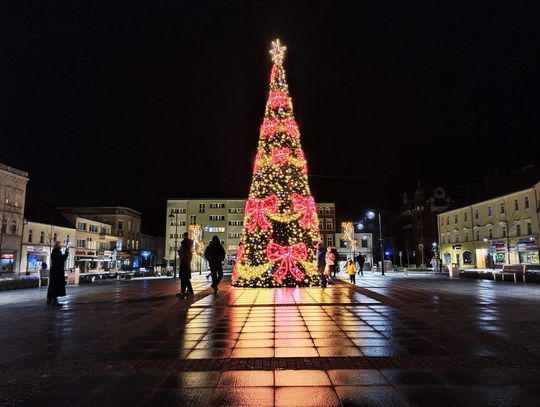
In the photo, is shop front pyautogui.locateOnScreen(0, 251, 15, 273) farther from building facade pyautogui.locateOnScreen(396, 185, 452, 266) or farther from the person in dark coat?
building facade pyautogui.locateOnScreen(396, 185, 452, 266)

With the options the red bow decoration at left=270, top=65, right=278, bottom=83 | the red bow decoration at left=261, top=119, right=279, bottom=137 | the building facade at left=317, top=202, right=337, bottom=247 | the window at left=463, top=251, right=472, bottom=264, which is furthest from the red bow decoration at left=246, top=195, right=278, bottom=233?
the building facade at left=317, top=202, right=337, bottom=247

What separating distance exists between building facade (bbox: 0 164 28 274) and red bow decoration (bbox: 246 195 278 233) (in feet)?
123

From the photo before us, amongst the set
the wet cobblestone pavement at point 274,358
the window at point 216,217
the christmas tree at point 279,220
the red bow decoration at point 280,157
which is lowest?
the wet cobblestone pavement at point 274,358

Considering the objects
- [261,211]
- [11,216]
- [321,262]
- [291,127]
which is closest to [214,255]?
[261,211]

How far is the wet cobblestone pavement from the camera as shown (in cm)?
430

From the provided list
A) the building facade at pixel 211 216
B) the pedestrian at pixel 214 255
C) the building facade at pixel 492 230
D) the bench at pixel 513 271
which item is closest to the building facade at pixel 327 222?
the building facade at pixel 211 216

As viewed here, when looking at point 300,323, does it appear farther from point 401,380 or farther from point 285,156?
point 285,156

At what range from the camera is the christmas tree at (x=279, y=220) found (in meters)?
19.5

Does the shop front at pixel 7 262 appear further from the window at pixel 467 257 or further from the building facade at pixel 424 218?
the building facade at pixel 424 218

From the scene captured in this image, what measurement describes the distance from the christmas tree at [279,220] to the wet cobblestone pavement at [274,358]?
8.91m

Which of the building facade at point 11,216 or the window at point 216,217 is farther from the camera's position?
the window at point 216,217

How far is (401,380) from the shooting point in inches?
188

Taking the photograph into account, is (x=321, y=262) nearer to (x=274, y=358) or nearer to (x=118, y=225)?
(x=274, y=358)

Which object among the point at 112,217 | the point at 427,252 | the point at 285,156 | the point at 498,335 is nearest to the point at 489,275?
the point at 285,156
